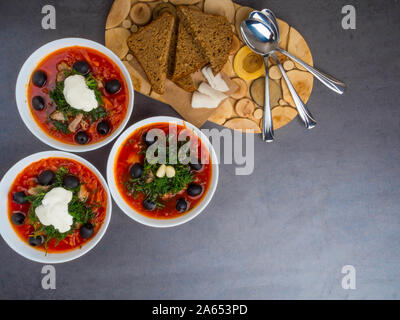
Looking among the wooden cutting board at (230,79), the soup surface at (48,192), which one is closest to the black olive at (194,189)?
the wooden cutting board at (230,79)

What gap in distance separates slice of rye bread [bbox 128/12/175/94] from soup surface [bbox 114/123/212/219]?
1.24 ft

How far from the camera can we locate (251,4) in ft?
8.20

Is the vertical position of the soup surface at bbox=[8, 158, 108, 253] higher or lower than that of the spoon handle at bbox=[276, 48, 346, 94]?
lower

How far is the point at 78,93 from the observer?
2.16 metres

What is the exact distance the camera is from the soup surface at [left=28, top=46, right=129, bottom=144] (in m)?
2.27

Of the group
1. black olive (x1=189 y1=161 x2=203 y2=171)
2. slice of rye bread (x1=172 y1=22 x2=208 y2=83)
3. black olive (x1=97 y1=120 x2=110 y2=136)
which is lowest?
black olive (x1=189 y1=161 x2=203 y2=171)

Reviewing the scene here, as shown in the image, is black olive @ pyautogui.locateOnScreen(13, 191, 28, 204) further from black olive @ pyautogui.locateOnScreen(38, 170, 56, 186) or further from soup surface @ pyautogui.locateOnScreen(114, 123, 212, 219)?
soup surface @ pyautogui.locateOnScreen(114, 123, 212, 219)

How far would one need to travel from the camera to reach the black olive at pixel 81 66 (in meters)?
2.25

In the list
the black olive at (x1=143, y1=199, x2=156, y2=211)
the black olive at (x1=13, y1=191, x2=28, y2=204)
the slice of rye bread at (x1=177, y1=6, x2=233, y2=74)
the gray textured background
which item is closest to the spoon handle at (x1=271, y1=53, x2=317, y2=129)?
the gray textured background

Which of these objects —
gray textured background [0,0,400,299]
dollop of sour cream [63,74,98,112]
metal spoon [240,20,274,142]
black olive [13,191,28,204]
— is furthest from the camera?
gray textured background [0,0,400,299]

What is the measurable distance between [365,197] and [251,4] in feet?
5.79

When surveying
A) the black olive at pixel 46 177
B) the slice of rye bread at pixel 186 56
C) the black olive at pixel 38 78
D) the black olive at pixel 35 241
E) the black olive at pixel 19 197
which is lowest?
the black olive at pixel 35 241

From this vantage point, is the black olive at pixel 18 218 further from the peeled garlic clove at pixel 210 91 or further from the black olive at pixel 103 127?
the peeled garlic clove at pixel 210 91

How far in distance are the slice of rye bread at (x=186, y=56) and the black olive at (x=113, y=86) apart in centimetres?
43
